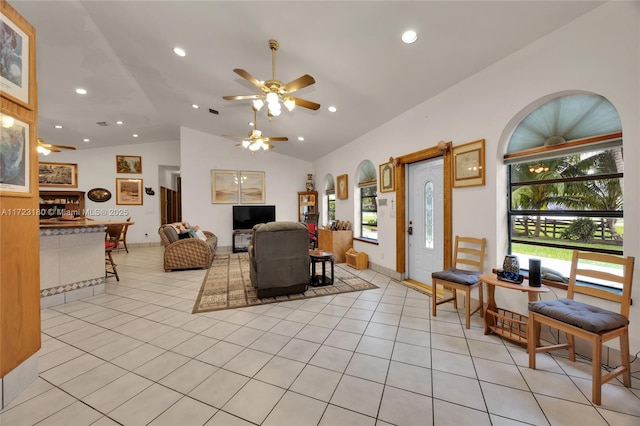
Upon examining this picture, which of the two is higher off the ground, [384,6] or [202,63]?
[202,63]

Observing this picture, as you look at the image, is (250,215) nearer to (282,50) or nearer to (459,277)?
(282,50)

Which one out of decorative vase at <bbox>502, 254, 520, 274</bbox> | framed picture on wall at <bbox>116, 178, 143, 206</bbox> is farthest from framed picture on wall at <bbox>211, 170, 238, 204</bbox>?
decorative vase at <bbox>502, 254, 520, 274</bbox>

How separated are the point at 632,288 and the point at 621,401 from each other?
2.62 feet

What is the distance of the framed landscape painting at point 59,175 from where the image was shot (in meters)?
7.45

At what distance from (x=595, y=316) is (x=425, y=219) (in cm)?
240

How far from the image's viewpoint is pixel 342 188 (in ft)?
20.4

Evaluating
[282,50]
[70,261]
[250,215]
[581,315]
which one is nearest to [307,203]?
[250,215]

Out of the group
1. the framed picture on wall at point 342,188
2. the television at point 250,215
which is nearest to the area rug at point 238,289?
the framed picture on wall at point 342,188

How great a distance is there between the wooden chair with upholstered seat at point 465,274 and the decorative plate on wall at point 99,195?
958 cm

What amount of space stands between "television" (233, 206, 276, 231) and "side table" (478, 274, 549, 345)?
6.32 meters

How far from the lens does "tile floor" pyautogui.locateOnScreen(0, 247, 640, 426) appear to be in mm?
1483

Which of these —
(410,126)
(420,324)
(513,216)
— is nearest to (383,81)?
(410,126)

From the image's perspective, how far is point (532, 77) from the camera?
2.37 metres

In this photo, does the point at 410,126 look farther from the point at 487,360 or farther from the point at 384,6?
the point at 487,360
